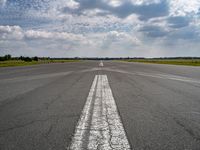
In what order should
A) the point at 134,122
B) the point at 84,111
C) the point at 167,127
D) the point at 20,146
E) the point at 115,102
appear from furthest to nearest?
the point at 115,102
the point at 84,111
the point at 134,122
the point at 167,127
the point at 20,146

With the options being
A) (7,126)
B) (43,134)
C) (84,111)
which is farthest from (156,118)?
(7,126)

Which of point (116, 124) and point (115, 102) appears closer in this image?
point (116, 124)

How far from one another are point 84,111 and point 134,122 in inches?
55.4

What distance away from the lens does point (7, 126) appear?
388cm

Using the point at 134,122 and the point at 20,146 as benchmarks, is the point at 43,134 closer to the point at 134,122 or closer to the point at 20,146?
the point at 20,146

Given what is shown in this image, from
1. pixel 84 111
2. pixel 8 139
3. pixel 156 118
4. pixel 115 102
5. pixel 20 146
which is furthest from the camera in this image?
pixel 115 102

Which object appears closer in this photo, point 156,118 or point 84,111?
point 156,118

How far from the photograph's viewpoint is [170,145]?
116 inches

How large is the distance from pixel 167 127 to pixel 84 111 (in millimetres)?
2039

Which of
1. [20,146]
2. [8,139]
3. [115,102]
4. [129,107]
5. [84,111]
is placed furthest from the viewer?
[115,102]

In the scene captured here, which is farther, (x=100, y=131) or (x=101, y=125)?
(x=101, y=125)

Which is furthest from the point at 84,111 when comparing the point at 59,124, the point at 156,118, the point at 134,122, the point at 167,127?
the point at 167,127

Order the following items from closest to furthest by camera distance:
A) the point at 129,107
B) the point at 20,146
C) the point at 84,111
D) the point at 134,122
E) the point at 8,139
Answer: the point at 20,146 < the point at 8,139 < the point at 134,122 < the point at 84,111 < the point at 129,107

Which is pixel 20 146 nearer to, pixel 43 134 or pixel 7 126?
pixel 43 134
